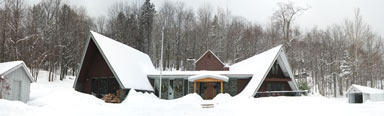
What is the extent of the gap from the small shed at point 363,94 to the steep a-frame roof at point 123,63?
17367 mm

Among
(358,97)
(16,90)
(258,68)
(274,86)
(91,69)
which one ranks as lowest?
(358,97)

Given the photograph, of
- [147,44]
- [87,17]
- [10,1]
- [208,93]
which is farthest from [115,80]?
[87,17]

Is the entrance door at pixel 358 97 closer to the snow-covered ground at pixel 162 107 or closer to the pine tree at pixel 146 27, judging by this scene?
the snow-covered ground at pixel 162 107

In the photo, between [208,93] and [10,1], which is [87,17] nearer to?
[10,1]

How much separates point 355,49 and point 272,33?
10.7 metres

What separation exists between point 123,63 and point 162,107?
5.89 m

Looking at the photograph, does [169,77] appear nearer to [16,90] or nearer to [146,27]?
[16,90]

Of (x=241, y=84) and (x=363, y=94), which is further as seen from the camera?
(x=363, y=94)

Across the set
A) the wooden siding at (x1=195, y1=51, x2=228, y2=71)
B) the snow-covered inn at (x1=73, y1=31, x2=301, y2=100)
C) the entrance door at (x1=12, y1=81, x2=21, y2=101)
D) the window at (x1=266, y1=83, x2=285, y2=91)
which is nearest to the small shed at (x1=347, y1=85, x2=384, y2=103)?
the snow-covered inn at (x1=73, y1=31, x2=301, y2=100)

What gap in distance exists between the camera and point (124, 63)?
19.3m

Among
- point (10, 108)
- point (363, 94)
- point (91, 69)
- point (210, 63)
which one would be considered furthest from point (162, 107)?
point (363, 94)

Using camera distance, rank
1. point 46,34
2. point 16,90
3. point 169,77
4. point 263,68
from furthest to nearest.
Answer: point 46,34 < point 169,77 < point 263,68 < point 16,90

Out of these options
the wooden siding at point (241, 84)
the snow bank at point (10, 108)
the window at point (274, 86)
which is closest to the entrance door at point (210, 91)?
the wooden siding at point (241, 84)

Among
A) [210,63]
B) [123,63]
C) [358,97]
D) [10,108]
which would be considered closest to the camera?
[10,108]
